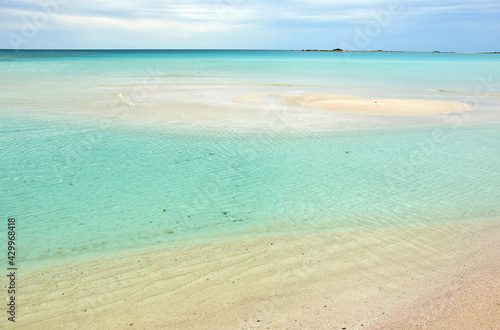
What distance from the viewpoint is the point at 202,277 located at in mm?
4859

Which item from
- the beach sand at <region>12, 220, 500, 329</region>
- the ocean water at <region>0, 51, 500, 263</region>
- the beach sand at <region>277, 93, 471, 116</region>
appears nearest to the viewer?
the beach sand at <region>12, 220, 500, 329</region>

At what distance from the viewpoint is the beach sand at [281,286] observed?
4102 mm

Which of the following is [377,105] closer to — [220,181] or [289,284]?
[220,181]

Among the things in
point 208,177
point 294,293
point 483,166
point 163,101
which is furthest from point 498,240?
point 163,101

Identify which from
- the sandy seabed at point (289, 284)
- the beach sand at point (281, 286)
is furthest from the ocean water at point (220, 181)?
the beach sand at point (281, 286)

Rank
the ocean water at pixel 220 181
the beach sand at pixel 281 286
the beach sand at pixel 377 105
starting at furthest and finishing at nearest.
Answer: the beach sand at pixel 377 105
the ocean water at pixel 220 181
the beach sand at pixel 281 286

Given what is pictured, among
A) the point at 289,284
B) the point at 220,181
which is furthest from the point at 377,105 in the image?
the point at 289,284

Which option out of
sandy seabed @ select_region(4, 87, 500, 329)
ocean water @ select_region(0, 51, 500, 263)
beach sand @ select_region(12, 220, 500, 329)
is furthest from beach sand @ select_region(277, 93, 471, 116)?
beach sand @ select_region(12, 220, 500, 329)

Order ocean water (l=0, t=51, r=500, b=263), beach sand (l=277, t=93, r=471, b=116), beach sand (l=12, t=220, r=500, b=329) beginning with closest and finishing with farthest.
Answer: beach sand (l=12, t=220, r=500, b=329)
ocean water (l=0, t=51, r=500, b=263)
beach sand (l=277, t=93, r=471, b=116)

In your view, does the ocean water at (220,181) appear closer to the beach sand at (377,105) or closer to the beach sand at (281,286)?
the beach sand at (281,286)

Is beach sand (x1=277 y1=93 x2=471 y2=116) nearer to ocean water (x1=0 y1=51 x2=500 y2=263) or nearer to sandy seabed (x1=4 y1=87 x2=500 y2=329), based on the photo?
ocean water (x1=0 y1=51 x2=500 y2=263)

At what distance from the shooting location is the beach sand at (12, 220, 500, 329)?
4102mm

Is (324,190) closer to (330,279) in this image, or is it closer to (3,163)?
(330,279)

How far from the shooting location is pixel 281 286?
4672 mm
